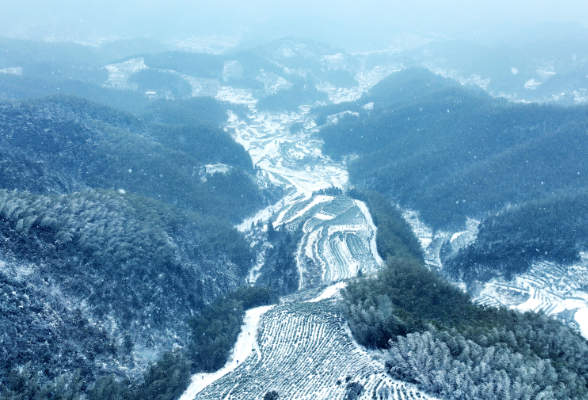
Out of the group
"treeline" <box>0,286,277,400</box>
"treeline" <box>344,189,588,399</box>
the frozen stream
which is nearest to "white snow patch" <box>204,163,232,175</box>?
the frozen stream

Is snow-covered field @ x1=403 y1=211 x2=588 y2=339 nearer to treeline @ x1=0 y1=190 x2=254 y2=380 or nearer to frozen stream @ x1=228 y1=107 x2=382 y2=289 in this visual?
frozen stream @ x1=228 y1=107 x2=382 y2=289

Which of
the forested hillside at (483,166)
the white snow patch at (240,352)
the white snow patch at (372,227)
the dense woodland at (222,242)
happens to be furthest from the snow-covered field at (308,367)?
the forested hillside at (483,166)

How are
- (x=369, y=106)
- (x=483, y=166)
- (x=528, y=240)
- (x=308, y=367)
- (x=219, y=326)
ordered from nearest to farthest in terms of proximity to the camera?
(x=308, y=367), (x=219, y=326), (x=528, y=240), (x=483, y=166), (x=369, y=106)

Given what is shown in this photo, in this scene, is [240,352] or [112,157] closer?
[240,352]

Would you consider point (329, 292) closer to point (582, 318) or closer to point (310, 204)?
point (582, 318)

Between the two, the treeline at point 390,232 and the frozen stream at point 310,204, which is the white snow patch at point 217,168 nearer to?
the frozen stream at point 310,204

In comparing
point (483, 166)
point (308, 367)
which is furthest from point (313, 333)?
point (483, 166)
